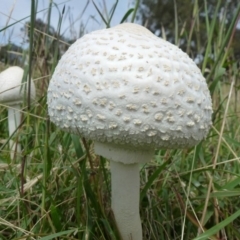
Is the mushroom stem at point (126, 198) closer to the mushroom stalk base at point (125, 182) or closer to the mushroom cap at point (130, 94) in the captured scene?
the mushroom stalk base at point (125, 182)

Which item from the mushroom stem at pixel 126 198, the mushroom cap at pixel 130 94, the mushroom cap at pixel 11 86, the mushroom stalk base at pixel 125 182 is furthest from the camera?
the mushroom cap at pixel 11 86

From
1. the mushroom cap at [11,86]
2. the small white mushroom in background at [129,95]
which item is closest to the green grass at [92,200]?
the small white mushroom in background at [129,95]

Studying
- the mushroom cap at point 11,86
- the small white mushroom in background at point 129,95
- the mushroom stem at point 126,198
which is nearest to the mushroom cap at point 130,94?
the small white mushroom in background at point 129,95

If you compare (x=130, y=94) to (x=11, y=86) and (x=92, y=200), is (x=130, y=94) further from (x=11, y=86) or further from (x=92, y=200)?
(x=11, y=86)

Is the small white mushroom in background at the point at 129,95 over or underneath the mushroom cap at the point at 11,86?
over

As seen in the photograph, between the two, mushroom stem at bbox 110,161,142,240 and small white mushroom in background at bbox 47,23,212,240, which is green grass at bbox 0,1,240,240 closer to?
mushroom stem at bbox 110,161,142,240

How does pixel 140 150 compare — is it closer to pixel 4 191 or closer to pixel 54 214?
pixel 54 214

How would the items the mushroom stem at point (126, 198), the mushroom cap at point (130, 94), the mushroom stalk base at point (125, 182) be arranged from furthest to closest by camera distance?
the mushroom stem at point (126, 198), the mushroom stalk base at point (125, 182), the mushroom cap at point (130, 94)

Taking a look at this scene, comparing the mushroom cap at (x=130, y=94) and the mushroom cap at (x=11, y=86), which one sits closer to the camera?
the mushroom cap at (x=130, y=94)

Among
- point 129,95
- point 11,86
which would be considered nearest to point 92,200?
point 129,95
